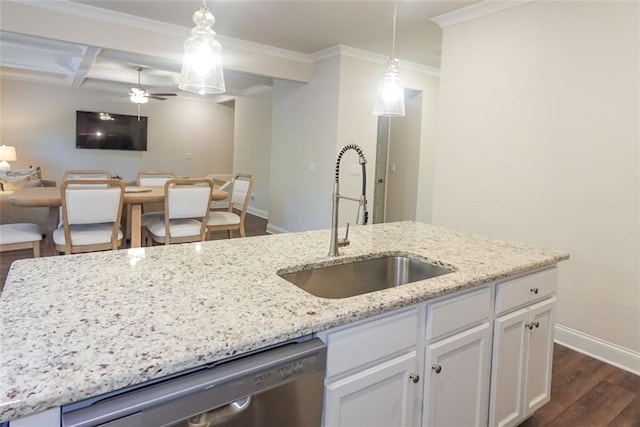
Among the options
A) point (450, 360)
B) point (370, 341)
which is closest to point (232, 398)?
point (370, 341)

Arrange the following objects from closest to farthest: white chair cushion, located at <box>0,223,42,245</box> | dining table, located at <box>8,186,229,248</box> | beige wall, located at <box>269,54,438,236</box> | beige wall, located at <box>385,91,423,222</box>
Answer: white chair cushion, located at <box>0,223,42,245</box> < dining table, located at <box>8,186,229,248</box> < beige wall, located at <box>269,54,438,236</box> < beige wall, located at <box>385,91,423,222</box>

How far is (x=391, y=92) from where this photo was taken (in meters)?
2.29

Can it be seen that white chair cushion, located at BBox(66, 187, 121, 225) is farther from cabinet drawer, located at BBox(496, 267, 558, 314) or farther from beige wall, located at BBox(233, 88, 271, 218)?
beige wall, located at BBox(233, 88, 271, 218)

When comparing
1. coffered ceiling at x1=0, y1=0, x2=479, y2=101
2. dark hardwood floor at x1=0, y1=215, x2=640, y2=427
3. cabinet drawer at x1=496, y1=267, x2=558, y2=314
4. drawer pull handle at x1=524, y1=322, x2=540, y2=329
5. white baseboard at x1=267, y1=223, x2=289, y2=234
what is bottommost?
dark hardwood floor at x1=0, y1=215, x2=640, y2=427

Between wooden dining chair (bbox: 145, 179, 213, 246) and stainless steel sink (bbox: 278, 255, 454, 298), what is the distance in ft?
7.17

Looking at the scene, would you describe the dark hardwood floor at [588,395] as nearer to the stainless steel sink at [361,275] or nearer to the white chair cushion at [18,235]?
the stainless steel sink at [361,275]

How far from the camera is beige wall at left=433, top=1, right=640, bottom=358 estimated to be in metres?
2.41

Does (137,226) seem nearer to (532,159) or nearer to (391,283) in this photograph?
(391,283)

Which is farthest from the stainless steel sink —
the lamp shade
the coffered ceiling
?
the lamp shade

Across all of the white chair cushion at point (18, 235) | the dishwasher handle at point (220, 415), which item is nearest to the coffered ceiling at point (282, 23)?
the white chair cushion at point (18, 235)

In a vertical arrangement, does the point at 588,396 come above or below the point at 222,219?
below

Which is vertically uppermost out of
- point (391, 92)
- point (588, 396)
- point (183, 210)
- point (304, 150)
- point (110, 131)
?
point (110, 131)

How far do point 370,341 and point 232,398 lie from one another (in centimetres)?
46

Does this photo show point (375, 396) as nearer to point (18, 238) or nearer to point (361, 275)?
point (361, 275)
